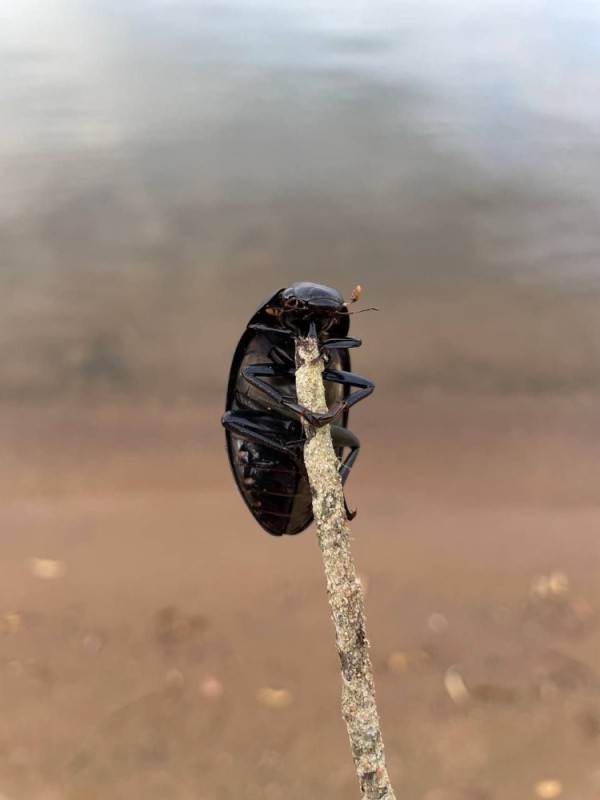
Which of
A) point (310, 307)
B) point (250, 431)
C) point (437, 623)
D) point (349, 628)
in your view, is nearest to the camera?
point (349, 628)

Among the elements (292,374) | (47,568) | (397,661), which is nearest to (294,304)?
(292,374)

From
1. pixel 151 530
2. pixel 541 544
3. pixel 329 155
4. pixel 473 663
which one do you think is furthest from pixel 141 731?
pixel 329 155

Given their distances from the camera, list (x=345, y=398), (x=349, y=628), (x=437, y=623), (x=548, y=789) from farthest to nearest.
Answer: (x=437, y=623)
(x=345, y=398)
(x=548, y=789)
(x=349, y=628)

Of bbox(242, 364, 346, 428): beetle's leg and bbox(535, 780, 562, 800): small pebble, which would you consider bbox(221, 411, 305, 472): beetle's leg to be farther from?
bbox(535, 780, 562, 800): small pebble

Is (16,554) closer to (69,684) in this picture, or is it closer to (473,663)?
(69,684)

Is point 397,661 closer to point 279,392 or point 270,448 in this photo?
point 270,448

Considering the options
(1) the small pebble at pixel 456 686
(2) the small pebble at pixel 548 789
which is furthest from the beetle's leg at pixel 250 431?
(2) the small pebble at pixel 548 789

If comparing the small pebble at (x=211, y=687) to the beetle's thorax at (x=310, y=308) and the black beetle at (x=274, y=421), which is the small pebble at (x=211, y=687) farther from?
the beetle's thorax at (x=310, y=308)
